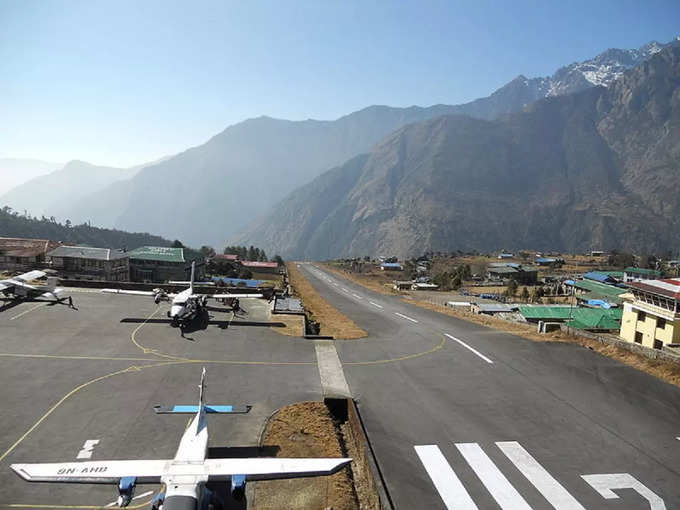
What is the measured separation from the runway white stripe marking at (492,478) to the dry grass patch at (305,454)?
6.64m

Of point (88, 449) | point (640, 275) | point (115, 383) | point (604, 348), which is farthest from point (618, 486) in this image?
point (640, 275)

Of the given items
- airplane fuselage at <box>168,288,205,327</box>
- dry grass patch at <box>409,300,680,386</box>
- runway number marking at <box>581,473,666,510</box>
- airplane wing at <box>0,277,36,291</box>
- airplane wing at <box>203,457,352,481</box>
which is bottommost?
runway number marking at <box>581,473,666,510</box>

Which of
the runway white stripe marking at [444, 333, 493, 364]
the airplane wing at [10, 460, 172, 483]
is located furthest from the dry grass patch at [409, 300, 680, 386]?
the airplane wing at [10, 460, 172, 483]

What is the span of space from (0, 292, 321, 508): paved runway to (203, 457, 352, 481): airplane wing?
179 inches

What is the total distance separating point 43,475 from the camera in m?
16.0

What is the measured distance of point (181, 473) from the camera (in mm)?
16625

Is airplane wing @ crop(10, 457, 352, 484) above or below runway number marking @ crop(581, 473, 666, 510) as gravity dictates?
above

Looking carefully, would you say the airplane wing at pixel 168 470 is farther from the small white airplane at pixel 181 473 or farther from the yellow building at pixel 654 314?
the yellow building at pixel 654 314

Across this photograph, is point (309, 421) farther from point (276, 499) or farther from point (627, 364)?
point (627, 364)

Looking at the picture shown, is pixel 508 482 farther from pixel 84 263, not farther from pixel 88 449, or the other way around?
pixel 84 263

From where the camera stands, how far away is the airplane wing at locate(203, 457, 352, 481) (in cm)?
1684

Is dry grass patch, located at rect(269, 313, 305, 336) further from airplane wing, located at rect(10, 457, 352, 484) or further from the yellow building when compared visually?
the yellow building

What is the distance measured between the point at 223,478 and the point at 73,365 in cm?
2429

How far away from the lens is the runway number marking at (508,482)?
18.7m
